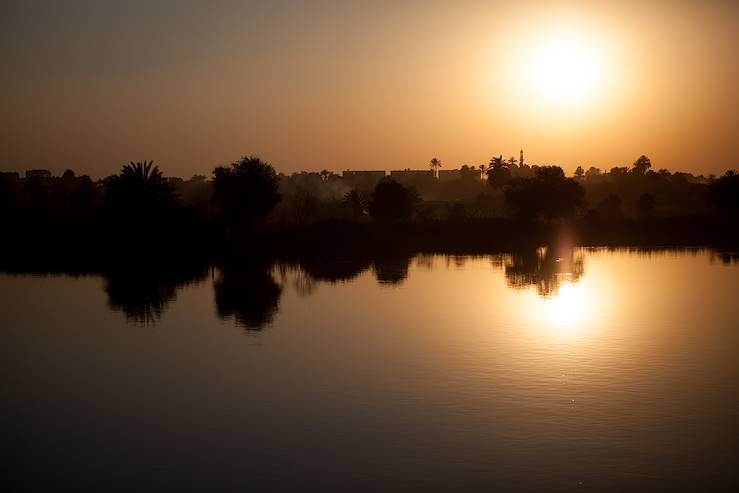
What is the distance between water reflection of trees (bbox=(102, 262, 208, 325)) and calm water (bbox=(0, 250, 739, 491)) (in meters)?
0.35

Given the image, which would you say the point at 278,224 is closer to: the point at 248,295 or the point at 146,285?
the point at 146,285

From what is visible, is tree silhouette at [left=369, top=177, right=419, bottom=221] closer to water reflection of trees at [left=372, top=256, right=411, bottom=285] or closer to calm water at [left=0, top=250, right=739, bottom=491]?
water reflection of trees at [left=372, top=256, right=411, bottom=285]

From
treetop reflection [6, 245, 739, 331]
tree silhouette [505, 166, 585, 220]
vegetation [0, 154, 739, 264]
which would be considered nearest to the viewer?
treetop reflection [6, 245, 739, 331]

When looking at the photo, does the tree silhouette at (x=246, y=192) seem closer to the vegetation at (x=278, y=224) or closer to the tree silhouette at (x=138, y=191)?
the vegetation at (x=278, y=224)

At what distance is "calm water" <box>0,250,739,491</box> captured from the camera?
14.9 m

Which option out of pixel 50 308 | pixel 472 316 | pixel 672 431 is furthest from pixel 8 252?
pixel 672 431

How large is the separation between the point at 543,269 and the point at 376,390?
37312 mm

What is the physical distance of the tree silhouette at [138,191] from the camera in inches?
2987

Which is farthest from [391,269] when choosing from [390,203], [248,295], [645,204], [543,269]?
[645,204]

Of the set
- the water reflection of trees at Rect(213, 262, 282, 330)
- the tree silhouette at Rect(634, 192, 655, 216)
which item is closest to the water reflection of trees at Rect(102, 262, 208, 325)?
the water reflection of trees at Rect(213, 262, 282, 330)

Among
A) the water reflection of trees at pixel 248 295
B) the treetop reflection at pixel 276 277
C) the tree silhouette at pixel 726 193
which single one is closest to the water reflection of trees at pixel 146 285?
the treetop reflection at pixel 276 277

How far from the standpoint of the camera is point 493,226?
294 feet

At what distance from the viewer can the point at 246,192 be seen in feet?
312

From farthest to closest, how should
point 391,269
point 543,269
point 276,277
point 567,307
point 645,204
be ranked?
point 645,204, point 391,269, point 543,269, point 276,277, point 567,307
